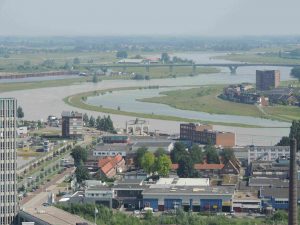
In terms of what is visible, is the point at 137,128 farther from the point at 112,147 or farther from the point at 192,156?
the point at 192,156

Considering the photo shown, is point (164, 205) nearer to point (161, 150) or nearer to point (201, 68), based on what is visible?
point (161, 150)

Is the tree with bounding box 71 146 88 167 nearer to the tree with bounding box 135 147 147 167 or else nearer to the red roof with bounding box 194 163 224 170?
the tree with bounding box 135 147 147 167

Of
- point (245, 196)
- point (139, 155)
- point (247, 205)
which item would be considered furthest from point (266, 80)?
point (247, 205)

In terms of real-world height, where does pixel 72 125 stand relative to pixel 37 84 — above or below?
above

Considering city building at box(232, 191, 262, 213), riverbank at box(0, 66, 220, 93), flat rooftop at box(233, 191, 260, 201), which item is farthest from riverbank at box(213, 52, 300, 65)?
city building at box(232, 191, 262, 213)

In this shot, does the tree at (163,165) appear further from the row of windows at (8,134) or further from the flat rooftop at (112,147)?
the row of windows at (8,134)
